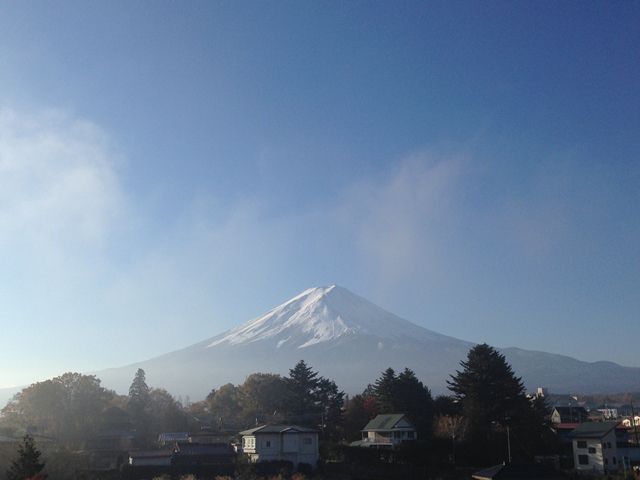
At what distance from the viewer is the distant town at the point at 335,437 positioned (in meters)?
36.8

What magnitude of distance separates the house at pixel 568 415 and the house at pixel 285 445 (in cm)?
3557

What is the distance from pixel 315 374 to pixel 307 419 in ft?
19.4

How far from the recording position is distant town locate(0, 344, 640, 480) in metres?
36.8

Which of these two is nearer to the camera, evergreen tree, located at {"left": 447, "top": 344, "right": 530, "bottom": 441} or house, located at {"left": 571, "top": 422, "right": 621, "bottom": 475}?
house, located at {"left": 571, "top": 422, "right": 621, "bottom": 475}

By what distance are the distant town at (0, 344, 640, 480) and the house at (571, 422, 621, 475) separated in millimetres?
76

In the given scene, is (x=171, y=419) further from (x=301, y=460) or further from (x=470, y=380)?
(x=470, y=380)

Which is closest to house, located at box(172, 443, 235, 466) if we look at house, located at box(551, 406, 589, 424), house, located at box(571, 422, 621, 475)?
house, located at box(571, 422, 621, 475)

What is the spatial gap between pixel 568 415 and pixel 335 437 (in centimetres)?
2782

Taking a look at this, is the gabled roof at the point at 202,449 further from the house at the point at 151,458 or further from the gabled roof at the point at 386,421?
the gabled roof at the point at 386,421

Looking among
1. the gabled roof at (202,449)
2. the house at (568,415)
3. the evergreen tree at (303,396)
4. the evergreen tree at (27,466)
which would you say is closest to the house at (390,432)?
the evergreen tree at (303,396)

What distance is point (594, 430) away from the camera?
134 feet

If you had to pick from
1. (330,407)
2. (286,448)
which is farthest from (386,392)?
(286,448)

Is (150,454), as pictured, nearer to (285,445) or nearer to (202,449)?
(202,449)

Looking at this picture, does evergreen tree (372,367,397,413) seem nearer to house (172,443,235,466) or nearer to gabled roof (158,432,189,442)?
house (172,443,235,466)
